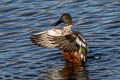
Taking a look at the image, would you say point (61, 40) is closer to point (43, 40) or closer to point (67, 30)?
point (43, 40)

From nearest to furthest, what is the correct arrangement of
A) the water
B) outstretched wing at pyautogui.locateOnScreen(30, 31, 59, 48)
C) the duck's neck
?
the water
outstretched wing at pyautogui.locateOnScreen(30, 31, 59, 48)
the duck's neck

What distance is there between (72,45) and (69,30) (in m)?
0.76

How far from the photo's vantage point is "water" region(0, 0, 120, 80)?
8984 mm

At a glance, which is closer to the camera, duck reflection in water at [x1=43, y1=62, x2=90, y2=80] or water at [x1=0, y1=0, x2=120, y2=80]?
duck reflection in water at [x1=43, y1=62, x2=90, y2=80]

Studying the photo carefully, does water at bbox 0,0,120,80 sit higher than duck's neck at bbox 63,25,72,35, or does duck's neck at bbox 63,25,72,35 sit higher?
duck's neck at bbox 63,25,72,35

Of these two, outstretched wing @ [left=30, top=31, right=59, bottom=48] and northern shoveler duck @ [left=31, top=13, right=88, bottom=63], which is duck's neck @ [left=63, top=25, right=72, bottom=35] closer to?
northern shoveler duck @ [left=31, top=13, right=88, bottom=63]

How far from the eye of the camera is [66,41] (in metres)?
8.79

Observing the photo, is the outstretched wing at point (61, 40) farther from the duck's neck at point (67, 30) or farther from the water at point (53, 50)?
the water at point (53, 50)

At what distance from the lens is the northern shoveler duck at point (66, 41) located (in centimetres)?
879

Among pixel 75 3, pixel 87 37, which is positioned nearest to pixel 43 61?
pixel 87 37

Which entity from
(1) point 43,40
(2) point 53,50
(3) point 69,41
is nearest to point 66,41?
(3) point 69,41

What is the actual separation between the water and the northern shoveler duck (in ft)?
0.87

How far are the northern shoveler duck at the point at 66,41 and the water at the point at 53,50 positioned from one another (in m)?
0.27

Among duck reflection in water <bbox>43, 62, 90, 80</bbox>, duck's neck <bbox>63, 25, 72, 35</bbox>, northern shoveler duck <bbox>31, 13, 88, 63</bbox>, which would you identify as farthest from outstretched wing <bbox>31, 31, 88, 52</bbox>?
duck reflection in water <bbox>43, 62, 90, 80</bbox>
